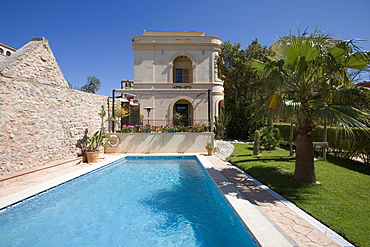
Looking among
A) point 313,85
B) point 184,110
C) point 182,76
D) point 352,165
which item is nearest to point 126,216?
point 313,85

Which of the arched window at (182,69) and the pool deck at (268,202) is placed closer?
the pool deck at (268,202)

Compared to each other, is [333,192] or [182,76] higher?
[182,76]

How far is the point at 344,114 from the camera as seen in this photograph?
4.56 meters

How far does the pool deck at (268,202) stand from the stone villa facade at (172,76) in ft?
38.0

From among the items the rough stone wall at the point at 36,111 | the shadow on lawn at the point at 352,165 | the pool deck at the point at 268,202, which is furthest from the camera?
the shadow on lawn at the point at 352,165

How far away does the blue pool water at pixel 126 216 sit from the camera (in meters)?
3.78

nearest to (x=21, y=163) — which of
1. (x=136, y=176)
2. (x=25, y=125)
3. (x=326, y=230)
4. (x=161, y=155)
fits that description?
(x=25, y=125)

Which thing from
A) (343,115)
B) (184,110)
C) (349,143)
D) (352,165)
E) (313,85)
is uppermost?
(184,110)

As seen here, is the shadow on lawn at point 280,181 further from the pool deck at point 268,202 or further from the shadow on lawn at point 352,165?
the shadow on lawn at point 352,165

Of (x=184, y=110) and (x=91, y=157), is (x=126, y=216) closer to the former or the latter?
(x=91, y=157)

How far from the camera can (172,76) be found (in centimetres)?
1989

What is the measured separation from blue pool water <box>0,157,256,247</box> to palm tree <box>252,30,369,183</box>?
10.2 feet

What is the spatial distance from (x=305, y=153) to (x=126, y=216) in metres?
5.55

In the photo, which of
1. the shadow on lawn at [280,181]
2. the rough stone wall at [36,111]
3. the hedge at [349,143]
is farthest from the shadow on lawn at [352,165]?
the rough stone wall at [36,111]
